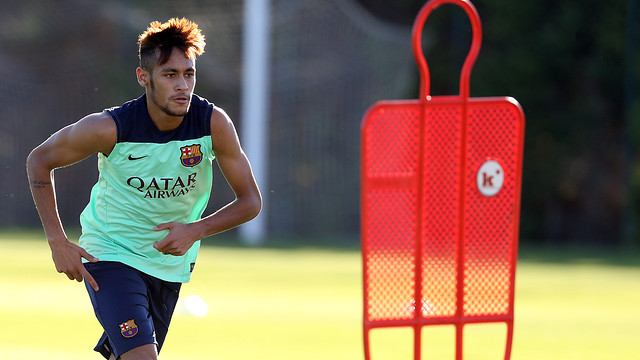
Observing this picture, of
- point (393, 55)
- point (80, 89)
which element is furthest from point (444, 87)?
point (80, 89)

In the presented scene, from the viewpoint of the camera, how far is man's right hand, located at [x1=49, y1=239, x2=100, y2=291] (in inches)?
178

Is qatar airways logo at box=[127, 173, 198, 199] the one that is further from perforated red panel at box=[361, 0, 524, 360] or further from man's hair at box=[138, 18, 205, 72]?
perforated red panel at box=[361, 0, 524, 360]

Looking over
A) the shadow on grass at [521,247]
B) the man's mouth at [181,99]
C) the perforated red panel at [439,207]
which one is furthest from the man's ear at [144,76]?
the shadow on grass at [521,247]

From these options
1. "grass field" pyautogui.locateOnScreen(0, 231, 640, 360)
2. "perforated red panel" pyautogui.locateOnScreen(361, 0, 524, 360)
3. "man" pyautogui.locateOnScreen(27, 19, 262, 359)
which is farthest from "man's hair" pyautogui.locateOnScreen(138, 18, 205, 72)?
"grass field" pyautogui.locateOnScreen(0, 231, 640, 360)

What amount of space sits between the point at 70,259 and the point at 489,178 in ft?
6.35

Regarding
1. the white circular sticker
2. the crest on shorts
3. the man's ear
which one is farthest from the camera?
the white circular sticker

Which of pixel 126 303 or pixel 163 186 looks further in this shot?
pixel 163 186

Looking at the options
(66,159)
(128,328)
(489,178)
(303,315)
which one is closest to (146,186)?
(66,159)

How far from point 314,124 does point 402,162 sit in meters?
12.9

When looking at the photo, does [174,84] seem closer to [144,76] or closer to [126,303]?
[144,76]

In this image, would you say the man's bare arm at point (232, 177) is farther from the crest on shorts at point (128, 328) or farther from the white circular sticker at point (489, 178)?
the white circular sticker at point (489, 178)

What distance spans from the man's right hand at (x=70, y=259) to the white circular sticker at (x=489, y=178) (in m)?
1.80

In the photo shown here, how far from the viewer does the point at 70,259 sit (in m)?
4.53

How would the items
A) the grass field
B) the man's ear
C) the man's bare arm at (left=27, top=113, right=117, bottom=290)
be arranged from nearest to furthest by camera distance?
the man's bare arm at (left=27, top=113, right=117, bottom=290) < the man's ear < the grass field
